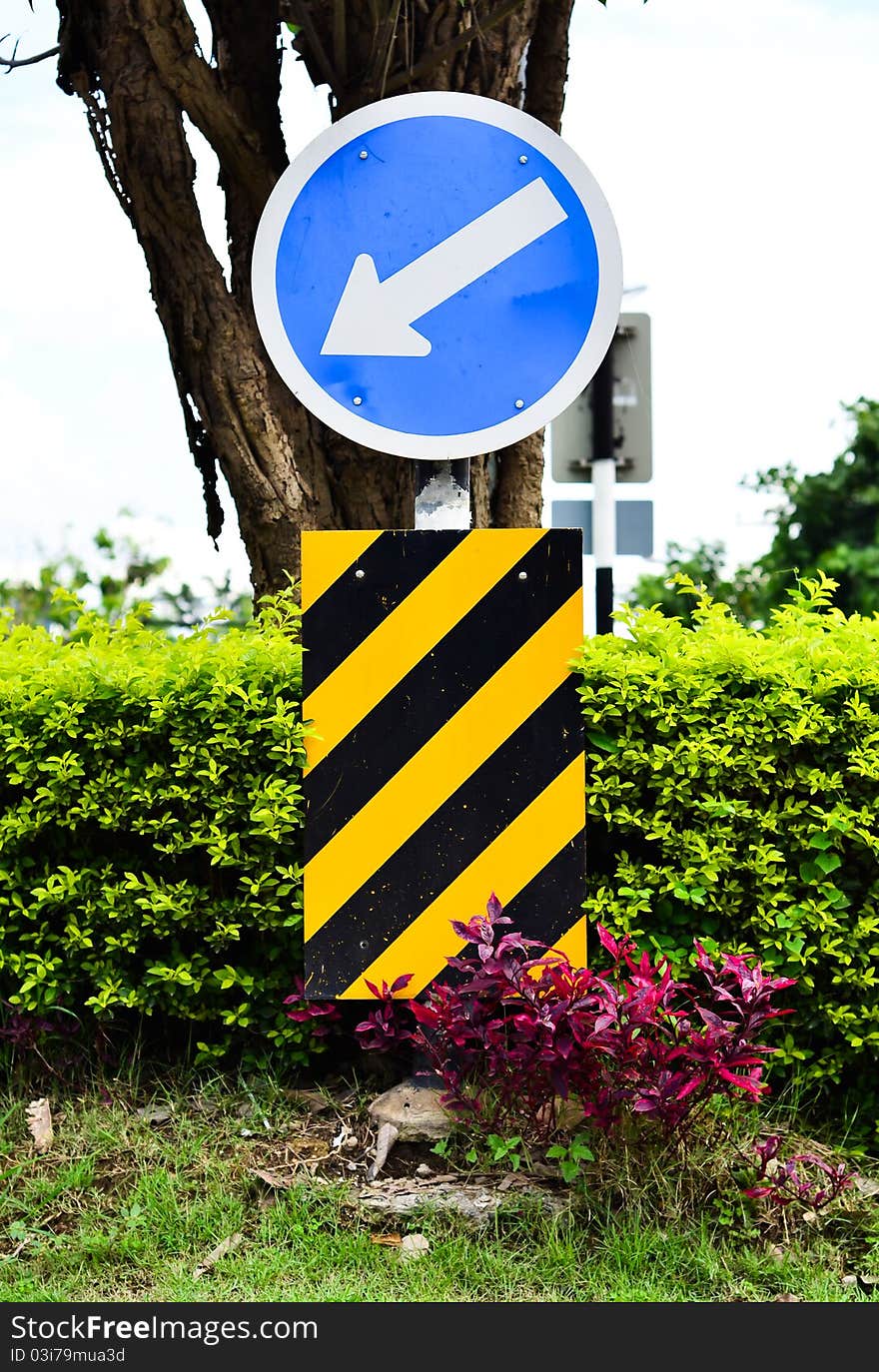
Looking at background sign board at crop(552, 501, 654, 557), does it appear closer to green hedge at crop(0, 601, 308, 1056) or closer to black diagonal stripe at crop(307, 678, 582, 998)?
green hedge at crop(0, 601, 308, 1056)

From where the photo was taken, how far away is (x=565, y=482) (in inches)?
332

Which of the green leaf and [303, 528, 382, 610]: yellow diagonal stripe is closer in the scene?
[303, 528, 382, 610]: yellow diagonal stripe

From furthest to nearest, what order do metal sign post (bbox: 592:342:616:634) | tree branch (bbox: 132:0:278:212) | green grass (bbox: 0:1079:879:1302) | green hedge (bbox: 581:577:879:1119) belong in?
metal sign post (bbox: 592:342:616:634) → tree branch (bbox: 132:0:278:212) → green hedge (bbox: 581:577:879:1119) → green grass (bbox: 0:1079:879:1302)

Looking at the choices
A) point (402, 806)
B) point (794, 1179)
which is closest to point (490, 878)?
point (402, 806)

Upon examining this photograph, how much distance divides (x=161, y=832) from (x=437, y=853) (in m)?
0.85

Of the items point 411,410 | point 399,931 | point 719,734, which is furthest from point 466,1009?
point 411,410

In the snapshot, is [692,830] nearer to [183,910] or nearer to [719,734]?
[719,734]

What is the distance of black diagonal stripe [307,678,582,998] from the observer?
11.1 ft

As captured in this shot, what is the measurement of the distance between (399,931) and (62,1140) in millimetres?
1121

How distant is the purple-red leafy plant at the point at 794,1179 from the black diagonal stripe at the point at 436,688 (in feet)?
4.30

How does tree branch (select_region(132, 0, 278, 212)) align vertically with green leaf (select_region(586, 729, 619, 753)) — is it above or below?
above

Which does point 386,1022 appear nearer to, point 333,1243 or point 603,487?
point 333,1243

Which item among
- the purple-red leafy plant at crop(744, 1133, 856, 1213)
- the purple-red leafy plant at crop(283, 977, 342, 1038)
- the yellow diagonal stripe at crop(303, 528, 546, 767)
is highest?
the yellow diagonal stripe at crop(303, 528, 546, 767)

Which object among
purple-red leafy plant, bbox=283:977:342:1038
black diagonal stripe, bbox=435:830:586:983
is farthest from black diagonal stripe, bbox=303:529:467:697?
purple-red leafy plant, bbox=283:977:342:1038
